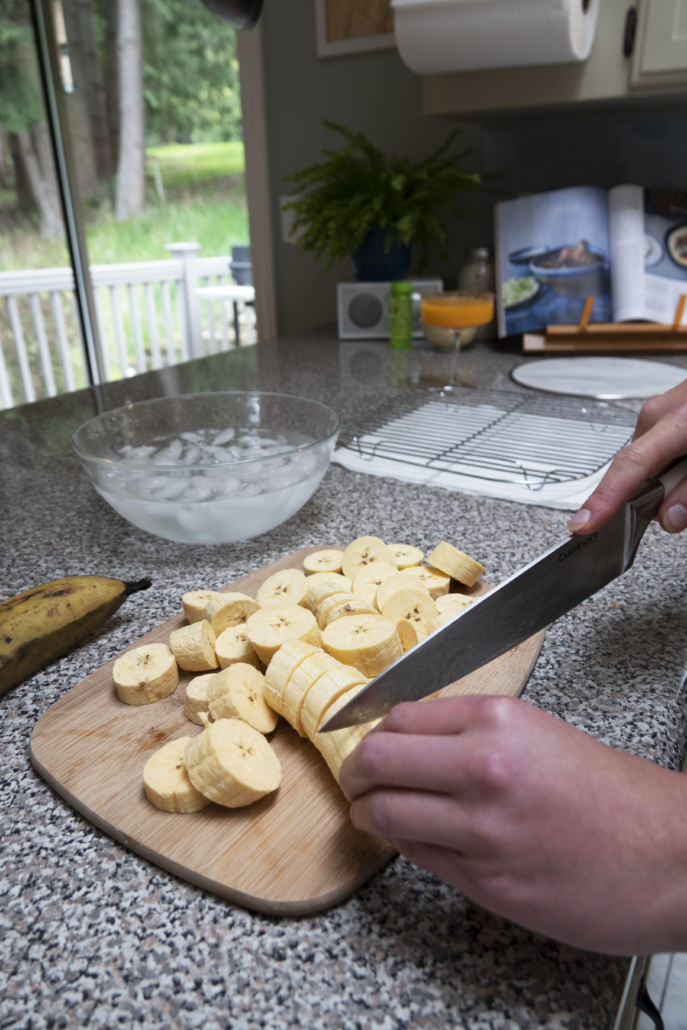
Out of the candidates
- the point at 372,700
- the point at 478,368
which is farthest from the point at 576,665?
the point at 478,368

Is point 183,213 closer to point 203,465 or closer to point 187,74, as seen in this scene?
point 187,74

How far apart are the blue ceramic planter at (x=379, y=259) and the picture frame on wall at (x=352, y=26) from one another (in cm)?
78

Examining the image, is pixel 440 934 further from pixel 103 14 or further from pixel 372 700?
pixel 103 14

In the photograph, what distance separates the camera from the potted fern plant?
76.4 inches

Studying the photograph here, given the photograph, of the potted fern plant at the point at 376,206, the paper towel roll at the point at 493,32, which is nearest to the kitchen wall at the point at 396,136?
the potted fern plant at the point at 376,206

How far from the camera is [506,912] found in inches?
14.0

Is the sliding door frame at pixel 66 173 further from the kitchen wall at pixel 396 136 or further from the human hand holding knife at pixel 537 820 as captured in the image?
the human hand holding knife at pixel 537 820

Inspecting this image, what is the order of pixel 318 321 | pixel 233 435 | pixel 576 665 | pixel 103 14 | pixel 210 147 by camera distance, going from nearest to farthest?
pixel 576 665
pixel 233 435
pixel 318 321
pixel 103 14
pixel 210 147

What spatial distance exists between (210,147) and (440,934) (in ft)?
23.1

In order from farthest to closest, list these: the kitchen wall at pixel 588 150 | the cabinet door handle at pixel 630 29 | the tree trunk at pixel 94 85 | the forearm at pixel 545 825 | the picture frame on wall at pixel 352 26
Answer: the tree trunk at pixel 94 85, the picture frame on wall at pixel 352 26, the kitchen wall at pixel 588 150, the cabinet door handle at pixel 630 29, the forearm at pixel 545 825

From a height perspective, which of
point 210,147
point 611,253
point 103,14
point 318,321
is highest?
point 103,14

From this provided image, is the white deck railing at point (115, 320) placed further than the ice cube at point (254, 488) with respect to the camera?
Yes

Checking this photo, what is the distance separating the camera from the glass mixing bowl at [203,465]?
80 centimetres

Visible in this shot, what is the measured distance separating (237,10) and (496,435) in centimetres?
78
